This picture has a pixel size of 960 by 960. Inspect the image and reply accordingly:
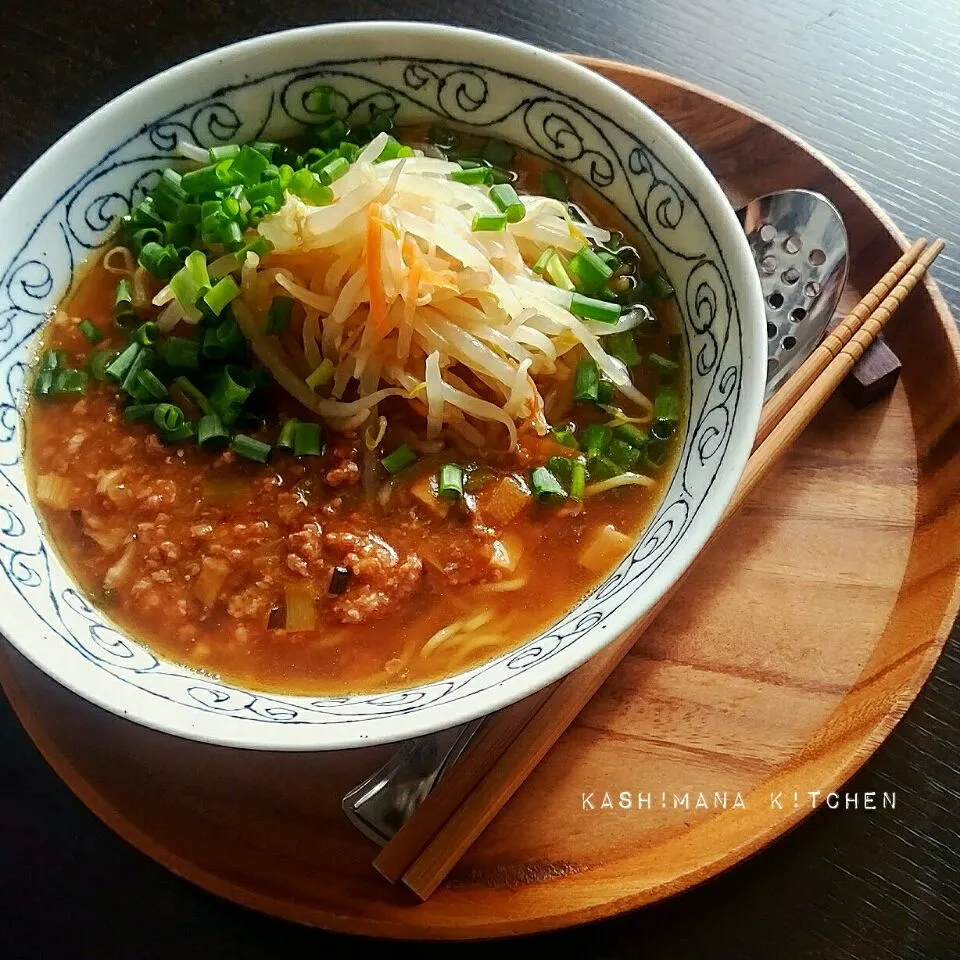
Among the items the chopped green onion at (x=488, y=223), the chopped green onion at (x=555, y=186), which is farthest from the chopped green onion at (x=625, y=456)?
the chopped green onion at (x=555, y=186)

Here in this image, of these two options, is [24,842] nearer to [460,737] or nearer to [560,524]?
[460,737]

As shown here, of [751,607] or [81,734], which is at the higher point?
[751,607]

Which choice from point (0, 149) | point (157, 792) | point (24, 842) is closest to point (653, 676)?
point (157, 792)

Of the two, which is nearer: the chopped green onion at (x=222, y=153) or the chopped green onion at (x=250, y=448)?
the chopped green onion at (x=250, y=448)

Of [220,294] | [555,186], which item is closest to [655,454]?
[555,186]

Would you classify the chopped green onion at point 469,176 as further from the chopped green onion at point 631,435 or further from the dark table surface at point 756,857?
the dark table surface at point 756,857

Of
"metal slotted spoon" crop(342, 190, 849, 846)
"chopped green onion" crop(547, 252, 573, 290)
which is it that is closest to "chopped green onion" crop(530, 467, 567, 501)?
"chopped green onion" crop(547, 252, 573, 290)

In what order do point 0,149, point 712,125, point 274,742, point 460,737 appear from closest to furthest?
1. point 274,742
2. point 460,737
3. point 712,125
4. point 0,149
